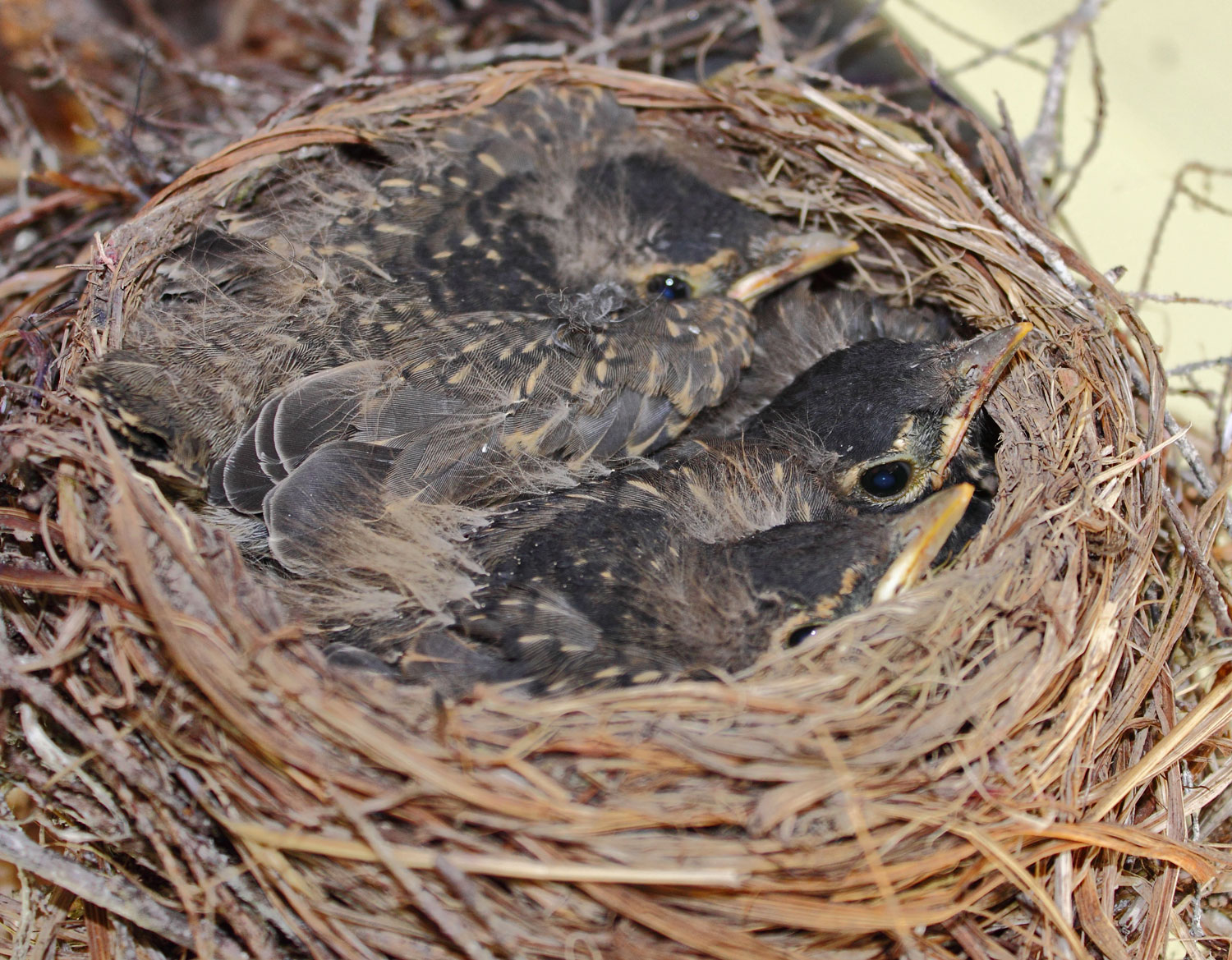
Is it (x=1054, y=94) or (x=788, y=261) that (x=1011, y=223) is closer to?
(x=788, y=261)

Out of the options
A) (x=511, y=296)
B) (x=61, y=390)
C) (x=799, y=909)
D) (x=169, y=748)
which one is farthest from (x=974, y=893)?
(x=61, y=390)

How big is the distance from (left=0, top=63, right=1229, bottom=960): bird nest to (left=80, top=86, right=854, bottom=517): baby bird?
0.52ft

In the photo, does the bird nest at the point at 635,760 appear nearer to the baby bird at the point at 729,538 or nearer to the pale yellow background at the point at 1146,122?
the baby bird at the point at 729,538

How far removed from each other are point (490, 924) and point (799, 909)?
37cm

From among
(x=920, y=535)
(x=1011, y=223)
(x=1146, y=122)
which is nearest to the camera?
(x=920, y=535)

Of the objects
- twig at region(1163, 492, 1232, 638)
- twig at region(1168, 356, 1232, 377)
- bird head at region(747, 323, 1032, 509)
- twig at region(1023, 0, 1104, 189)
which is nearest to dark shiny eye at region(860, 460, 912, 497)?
bird head at region(747, 323, 1032, 509)

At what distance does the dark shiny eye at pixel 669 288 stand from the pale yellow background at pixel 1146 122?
3.27 ft

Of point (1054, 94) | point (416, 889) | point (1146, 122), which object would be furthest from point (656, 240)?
point (1146, 122)

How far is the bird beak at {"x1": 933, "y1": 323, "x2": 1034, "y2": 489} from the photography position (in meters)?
1.61

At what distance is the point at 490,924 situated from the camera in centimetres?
112

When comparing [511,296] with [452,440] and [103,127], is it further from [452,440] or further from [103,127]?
[103,127]

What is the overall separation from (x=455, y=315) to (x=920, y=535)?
852 mm

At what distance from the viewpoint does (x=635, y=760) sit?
3.93ft

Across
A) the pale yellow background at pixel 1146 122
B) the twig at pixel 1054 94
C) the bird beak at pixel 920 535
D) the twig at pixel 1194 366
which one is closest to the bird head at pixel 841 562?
the bird beak at pixel 920 535
